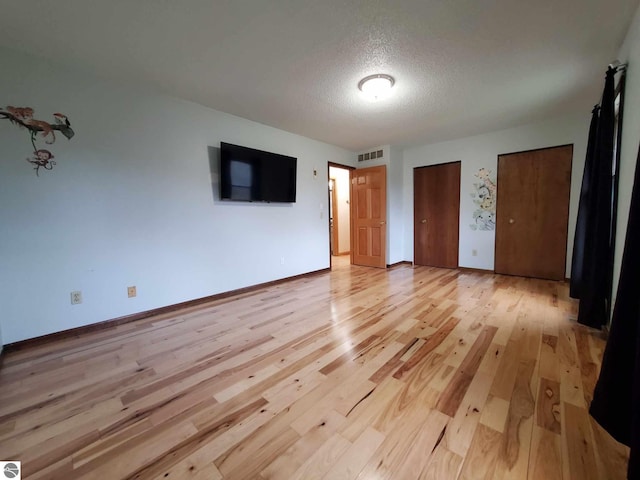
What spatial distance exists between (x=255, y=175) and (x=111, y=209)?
1.60 metres

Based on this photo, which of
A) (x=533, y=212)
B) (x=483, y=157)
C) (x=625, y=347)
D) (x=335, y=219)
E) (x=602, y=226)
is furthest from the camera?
(x=335, y=219)

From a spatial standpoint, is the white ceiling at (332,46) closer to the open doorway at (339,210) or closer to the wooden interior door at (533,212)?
the wooden interior door at (533,212)

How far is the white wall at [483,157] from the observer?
11.6 feet

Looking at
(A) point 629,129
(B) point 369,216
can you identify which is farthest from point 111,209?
(A) point 629,129

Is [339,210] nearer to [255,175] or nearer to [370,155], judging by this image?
[370,155]

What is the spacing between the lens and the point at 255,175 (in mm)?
→ 3404

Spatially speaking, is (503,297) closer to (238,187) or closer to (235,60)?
(238,187)

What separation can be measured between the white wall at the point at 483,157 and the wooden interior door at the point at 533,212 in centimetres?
8

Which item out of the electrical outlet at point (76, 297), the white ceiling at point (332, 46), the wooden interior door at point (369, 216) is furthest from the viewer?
the wooden interior door at point (369, 216)

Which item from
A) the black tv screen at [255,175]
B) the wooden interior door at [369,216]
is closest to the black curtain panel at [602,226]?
the wooden interior door at [369,216]

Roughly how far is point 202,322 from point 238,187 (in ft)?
5.44

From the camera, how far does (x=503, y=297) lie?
3.11 metres

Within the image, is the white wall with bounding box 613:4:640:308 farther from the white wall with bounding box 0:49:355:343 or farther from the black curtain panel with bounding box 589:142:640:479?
the white wall with bounding box 0:49:355:343

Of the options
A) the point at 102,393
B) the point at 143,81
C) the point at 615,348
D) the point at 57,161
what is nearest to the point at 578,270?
the point at 615,348
